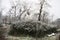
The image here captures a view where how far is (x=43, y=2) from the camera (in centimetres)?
300

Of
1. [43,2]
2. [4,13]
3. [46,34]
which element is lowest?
[46,34]

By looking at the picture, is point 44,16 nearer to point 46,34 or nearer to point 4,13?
point 46,34

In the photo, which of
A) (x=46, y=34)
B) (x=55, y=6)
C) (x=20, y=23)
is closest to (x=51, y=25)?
(x=46, y=34)

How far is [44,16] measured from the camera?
116 inches

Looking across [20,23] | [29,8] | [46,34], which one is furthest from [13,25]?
[46,34]

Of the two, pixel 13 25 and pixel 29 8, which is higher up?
pixel 29 8

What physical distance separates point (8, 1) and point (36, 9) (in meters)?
0.60

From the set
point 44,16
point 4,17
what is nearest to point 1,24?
point 4,17

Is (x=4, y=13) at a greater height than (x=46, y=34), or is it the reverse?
(x=4, y=13)

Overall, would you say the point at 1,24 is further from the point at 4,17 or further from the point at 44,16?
the point at 44,16

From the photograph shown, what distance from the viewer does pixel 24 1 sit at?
9.85 feet

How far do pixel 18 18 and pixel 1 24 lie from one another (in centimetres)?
36

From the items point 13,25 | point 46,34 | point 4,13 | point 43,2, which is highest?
point 43,2

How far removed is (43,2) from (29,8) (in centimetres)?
32
